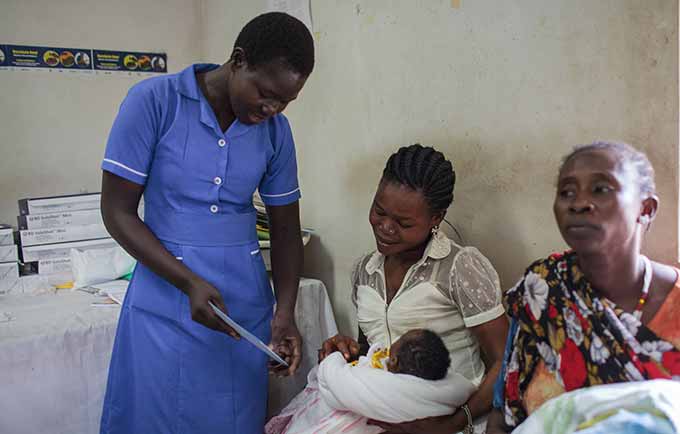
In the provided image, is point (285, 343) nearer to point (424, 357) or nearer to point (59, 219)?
point (424, 357)

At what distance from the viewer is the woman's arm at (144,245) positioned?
139cm

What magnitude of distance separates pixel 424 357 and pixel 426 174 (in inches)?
18.0

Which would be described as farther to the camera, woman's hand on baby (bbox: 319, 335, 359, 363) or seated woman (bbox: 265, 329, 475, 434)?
woman's hand on baby (bbox: 319, 335, 359, 363)

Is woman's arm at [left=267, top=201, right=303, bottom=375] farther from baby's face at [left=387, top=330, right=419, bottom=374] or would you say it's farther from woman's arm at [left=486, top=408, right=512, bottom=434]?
woman's arm at [left=486, top=408, right=512, bottom=434]

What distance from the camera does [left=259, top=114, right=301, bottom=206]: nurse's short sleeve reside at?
1.61 metres

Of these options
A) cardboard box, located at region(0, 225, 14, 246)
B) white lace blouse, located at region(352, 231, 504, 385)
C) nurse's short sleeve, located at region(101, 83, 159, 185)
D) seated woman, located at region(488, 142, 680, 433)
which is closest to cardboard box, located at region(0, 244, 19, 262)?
cardboard box, located at region(0, 225, 14, 246)

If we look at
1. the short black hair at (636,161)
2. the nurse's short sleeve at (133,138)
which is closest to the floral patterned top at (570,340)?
the short black hair at (636,161)

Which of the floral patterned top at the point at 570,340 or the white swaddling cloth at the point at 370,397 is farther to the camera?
the white swaddling cloth at the point at 370,397

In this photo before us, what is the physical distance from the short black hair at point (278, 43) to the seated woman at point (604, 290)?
60cm

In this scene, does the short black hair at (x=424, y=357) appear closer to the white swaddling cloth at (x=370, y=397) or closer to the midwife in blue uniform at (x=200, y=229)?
the white swaddling cloth at (x=370, y=397)

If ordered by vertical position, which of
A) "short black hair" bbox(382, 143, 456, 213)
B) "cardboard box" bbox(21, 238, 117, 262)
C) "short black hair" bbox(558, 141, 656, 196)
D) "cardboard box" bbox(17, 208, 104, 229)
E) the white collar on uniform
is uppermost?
"short black hair" bbox(558, 141, 656, 196)

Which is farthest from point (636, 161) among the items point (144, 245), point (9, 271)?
point (9, 271)

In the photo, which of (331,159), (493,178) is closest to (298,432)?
(493,178)

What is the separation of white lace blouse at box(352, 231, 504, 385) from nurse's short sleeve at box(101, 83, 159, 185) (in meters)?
0.72
